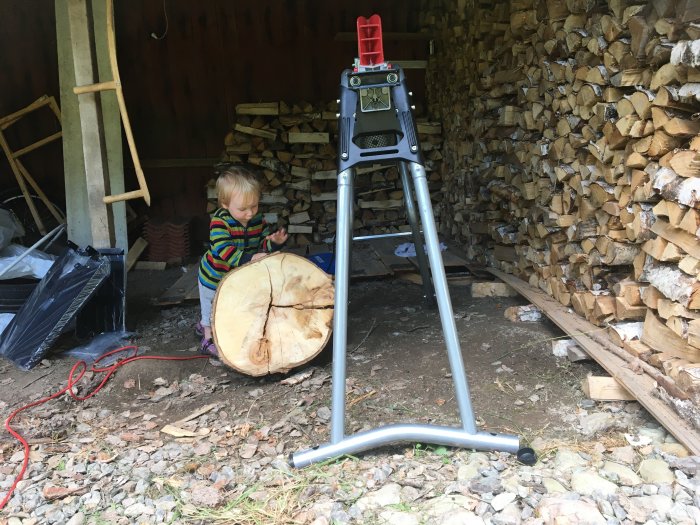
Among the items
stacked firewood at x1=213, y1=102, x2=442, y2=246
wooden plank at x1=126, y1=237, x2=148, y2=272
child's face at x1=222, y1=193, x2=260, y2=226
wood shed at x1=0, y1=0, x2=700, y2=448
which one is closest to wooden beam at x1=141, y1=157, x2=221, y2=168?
wood shed at x1=0, y1=0, x2=700, y2=448

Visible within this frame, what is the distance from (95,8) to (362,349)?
2647 mm

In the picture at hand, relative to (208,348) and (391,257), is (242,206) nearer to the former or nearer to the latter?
(208,348)

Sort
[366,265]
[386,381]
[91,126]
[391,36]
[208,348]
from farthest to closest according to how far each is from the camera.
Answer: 1. [391,36]
2. [366,265]
3. [91,126]
4. [208,348]
5. [386,381]

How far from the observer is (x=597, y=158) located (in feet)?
9.00

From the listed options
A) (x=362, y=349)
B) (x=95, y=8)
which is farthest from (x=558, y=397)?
(x=95, y=8)

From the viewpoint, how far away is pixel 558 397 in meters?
2.47

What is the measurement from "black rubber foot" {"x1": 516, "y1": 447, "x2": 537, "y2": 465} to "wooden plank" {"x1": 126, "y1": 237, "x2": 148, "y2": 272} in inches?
159

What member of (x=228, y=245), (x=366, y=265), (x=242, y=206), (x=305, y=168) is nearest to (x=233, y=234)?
(x=228, y=245)

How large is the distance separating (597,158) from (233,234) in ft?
6.07

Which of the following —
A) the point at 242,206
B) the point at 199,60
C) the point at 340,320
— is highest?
the point at 199,60

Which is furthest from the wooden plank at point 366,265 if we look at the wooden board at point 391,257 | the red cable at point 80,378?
the red cable at point 80,378

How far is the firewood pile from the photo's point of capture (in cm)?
211

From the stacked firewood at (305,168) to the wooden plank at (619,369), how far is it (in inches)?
92.9

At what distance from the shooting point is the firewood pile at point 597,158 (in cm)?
211
